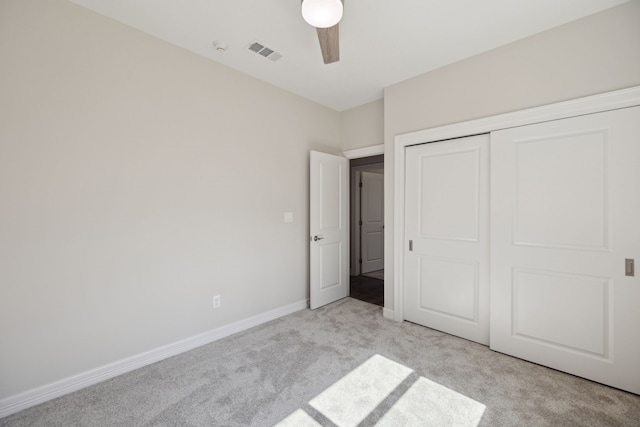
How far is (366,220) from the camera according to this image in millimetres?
5535

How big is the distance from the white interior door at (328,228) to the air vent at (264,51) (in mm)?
1186

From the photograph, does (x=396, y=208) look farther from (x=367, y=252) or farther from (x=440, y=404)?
(x=367, y=252)

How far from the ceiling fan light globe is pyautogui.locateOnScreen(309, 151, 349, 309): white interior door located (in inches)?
77.8

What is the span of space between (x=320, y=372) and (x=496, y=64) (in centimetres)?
306

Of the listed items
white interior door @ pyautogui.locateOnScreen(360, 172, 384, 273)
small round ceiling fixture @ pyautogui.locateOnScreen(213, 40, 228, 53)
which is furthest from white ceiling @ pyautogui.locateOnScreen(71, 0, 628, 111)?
white interior door @ pyautogui.locateOnScreen(360, 172, 384, 273)

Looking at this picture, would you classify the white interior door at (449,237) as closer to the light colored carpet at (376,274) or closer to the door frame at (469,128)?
the door frame at (469,128)

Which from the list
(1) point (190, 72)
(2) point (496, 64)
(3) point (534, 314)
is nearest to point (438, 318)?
(3) point (534, 314)

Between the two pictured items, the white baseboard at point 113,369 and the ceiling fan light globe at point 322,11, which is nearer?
the ceiling fan light globe at point 322,11

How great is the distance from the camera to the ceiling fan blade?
1631 millimetres

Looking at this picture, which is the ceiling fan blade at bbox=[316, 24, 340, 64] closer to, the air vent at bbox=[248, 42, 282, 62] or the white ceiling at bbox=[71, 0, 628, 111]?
the white ceiling at bbox=[71, 0, 628, 111]

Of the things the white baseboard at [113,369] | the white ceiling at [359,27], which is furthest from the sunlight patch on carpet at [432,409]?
the white ceiling at [359,27]

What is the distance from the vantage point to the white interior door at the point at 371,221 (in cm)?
546

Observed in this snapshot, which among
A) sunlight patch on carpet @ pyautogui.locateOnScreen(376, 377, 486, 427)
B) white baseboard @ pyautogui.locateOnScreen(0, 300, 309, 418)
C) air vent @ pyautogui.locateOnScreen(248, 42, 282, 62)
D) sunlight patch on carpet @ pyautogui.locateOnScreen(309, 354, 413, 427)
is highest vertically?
air vent @ pyautogui.locateOnScreen(248, 42, 282, 62)

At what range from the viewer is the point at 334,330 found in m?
2.84
